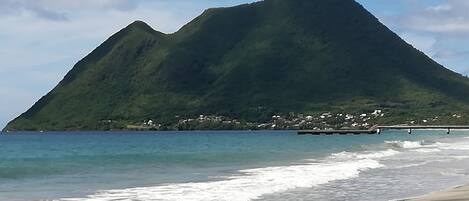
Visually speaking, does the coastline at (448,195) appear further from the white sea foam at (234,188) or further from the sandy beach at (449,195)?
the white sea foam at (234,188)

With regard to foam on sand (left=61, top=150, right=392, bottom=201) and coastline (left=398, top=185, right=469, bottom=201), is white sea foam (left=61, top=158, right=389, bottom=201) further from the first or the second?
coastline (left=398, top=185, right=469, bottom=201)

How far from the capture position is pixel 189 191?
94.2 feet

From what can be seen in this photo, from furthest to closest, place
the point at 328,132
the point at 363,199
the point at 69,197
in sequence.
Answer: the point at 328,132, the point at 69,197, the point at 363,199

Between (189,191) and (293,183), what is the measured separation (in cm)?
514

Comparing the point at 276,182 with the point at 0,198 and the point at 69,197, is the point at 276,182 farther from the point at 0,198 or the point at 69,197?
the point at 0,198

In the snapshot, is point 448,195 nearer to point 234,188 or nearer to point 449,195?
point 449,195

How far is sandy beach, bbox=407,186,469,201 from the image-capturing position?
23.7 meters

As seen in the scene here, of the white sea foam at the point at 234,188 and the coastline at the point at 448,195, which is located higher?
the white sea foam at the point at 234,188

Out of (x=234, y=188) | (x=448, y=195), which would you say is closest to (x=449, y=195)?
(x=448, y=195)

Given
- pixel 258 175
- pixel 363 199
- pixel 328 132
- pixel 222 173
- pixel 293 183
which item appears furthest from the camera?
pixel 328 132

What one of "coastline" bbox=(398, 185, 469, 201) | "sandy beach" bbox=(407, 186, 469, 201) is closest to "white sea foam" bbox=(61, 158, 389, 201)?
"coastline" bbox=(398, 185, 469, 201)

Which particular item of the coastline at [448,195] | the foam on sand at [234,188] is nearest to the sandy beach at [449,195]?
the coastline at [448,195]

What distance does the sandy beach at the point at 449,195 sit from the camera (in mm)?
23672

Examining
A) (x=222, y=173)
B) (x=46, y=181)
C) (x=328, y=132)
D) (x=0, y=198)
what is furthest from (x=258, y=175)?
(x=328, y=132)
